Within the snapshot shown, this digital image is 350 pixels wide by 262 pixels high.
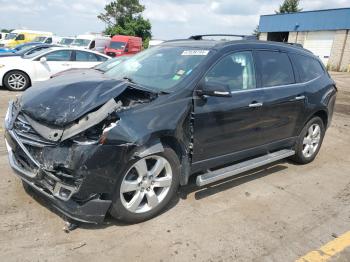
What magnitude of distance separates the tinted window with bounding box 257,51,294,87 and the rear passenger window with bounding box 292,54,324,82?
0.24 m

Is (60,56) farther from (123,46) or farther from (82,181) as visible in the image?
(123,46)

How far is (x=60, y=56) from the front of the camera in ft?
38.4

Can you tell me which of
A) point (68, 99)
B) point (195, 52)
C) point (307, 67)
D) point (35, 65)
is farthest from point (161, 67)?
point (35, 65)

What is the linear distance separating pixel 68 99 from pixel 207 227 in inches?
72.6

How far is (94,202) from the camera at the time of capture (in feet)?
10.1

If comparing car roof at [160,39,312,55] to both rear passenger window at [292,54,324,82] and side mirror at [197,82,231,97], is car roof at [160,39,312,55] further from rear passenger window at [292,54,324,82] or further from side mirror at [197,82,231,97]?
side mirror at [197,82,231,97]

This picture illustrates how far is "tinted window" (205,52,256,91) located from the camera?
13.1 ft

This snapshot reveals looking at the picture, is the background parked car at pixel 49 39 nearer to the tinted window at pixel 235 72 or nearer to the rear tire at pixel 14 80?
the rear tire at pixel 14 80

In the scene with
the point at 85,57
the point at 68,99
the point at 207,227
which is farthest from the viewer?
the point at 85,57

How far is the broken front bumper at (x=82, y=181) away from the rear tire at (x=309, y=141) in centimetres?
335

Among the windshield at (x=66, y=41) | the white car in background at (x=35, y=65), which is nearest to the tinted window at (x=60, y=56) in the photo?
the white car in background at (x=35, y=65)

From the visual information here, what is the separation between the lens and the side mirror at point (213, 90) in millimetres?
3689

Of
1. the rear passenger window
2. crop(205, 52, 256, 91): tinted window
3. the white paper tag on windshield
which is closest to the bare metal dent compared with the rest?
crop(205, 52, 256, 91): tinted window

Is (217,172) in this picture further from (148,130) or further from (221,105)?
(148,130)
